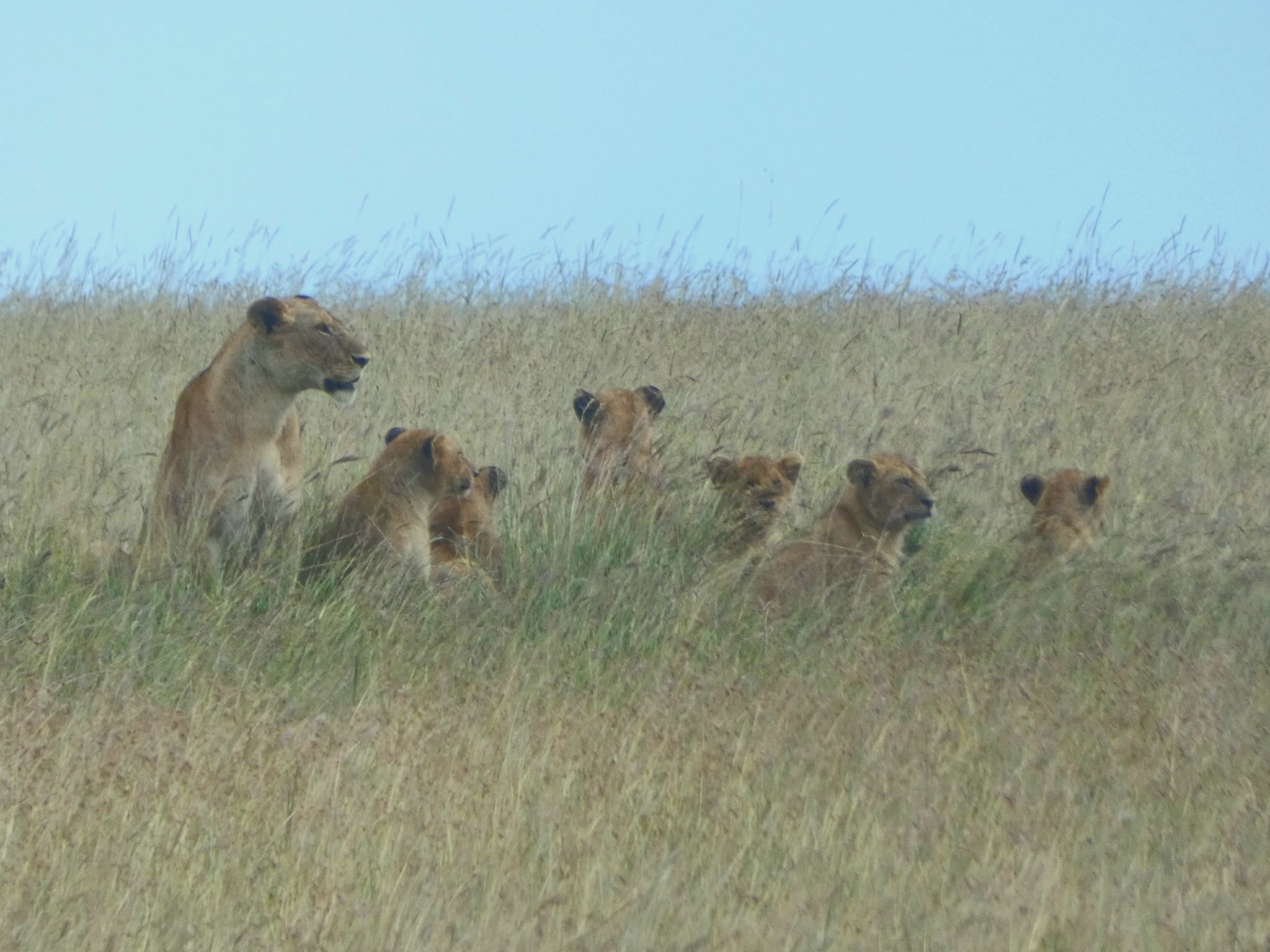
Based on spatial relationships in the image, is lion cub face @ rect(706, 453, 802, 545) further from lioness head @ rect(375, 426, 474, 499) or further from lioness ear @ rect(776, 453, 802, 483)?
lioness head @ rect(375, 426, 474, 499)

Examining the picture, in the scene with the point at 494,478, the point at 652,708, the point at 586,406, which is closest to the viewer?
the point at 652,708

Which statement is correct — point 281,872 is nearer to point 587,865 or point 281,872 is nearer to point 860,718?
point 587,865

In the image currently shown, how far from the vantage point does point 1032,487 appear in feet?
25.3

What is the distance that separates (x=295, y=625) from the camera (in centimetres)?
616

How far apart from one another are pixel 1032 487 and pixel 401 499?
109 inches

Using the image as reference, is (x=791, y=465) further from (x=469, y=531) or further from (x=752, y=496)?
(x=469, y=531)

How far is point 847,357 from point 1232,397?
8.25ft

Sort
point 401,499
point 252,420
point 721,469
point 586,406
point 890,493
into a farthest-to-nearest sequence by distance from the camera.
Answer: point 586,406 < point 721,469 < point 890,493 < point 401,499 < point 252,420

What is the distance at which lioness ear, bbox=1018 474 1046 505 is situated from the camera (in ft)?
25.2

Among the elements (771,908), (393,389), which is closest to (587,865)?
(771,908)

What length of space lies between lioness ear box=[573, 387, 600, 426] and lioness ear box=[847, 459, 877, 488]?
4.27ft

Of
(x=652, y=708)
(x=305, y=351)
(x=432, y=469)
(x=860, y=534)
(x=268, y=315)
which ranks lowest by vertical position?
(x=652, y=708)

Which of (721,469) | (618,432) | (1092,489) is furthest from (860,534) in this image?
(618,432)

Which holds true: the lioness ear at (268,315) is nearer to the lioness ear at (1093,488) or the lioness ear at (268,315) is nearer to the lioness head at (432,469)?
the lioness head at (432,469)
